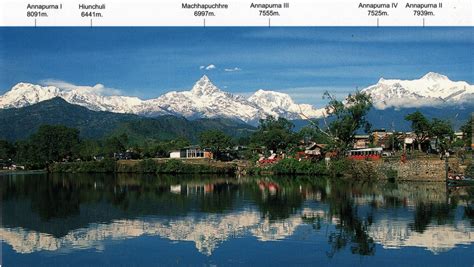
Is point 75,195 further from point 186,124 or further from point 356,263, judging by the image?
point 186,124

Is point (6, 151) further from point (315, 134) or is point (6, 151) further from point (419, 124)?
point (419, 124)

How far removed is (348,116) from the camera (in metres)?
32.1

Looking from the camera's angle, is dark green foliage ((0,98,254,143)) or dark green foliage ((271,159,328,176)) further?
dark green foliage ((0,98,254,143))

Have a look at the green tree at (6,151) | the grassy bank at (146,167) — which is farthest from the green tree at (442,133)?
the green tree at (6,151)

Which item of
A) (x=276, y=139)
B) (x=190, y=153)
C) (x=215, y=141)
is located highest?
(x=276, y=139)

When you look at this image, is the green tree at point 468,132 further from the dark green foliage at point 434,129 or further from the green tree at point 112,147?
the green tree at point 112,147

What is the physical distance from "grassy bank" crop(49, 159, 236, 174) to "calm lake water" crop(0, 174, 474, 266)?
1700 centimetres

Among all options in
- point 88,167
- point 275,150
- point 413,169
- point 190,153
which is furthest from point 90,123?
point 413,169

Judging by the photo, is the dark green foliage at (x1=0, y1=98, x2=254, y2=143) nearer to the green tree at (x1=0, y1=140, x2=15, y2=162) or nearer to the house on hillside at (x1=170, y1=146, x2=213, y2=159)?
the green tree at (x1=0, y1=140, x2=15, y2=162)

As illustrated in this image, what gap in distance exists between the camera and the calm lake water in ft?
32.4

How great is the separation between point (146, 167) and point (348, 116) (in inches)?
578

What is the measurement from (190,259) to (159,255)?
2.19 ft

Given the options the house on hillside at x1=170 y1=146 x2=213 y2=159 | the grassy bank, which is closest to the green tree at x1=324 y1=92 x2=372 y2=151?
the grassy bank

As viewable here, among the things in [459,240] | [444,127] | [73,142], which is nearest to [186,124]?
[73,142]
